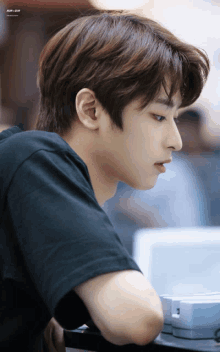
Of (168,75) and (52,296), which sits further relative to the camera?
(168,75)

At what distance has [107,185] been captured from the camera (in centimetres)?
100

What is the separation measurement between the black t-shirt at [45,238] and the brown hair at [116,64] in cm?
25

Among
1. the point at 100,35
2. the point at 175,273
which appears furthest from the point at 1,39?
the point at 175,273

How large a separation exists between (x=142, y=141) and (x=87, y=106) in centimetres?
15

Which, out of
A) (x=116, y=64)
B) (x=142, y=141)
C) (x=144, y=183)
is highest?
(x=116, y=64)

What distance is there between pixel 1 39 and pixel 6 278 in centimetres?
154

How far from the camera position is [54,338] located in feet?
2.93

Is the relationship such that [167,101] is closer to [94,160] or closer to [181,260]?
[94,160]

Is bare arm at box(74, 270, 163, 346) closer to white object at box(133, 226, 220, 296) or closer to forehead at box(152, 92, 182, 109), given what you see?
white object at box(133, 226, 220, 296)

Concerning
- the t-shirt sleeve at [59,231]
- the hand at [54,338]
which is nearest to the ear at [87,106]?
the t-shirt sleeve at [59,231]

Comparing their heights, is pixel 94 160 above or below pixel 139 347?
above

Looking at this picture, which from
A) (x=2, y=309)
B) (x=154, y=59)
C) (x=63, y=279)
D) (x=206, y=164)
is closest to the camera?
(x=63, y=279)

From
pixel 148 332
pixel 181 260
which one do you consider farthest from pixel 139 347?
pixel 181 260

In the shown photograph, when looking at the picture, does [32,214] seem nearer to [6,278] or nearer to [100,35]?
[6,278]
